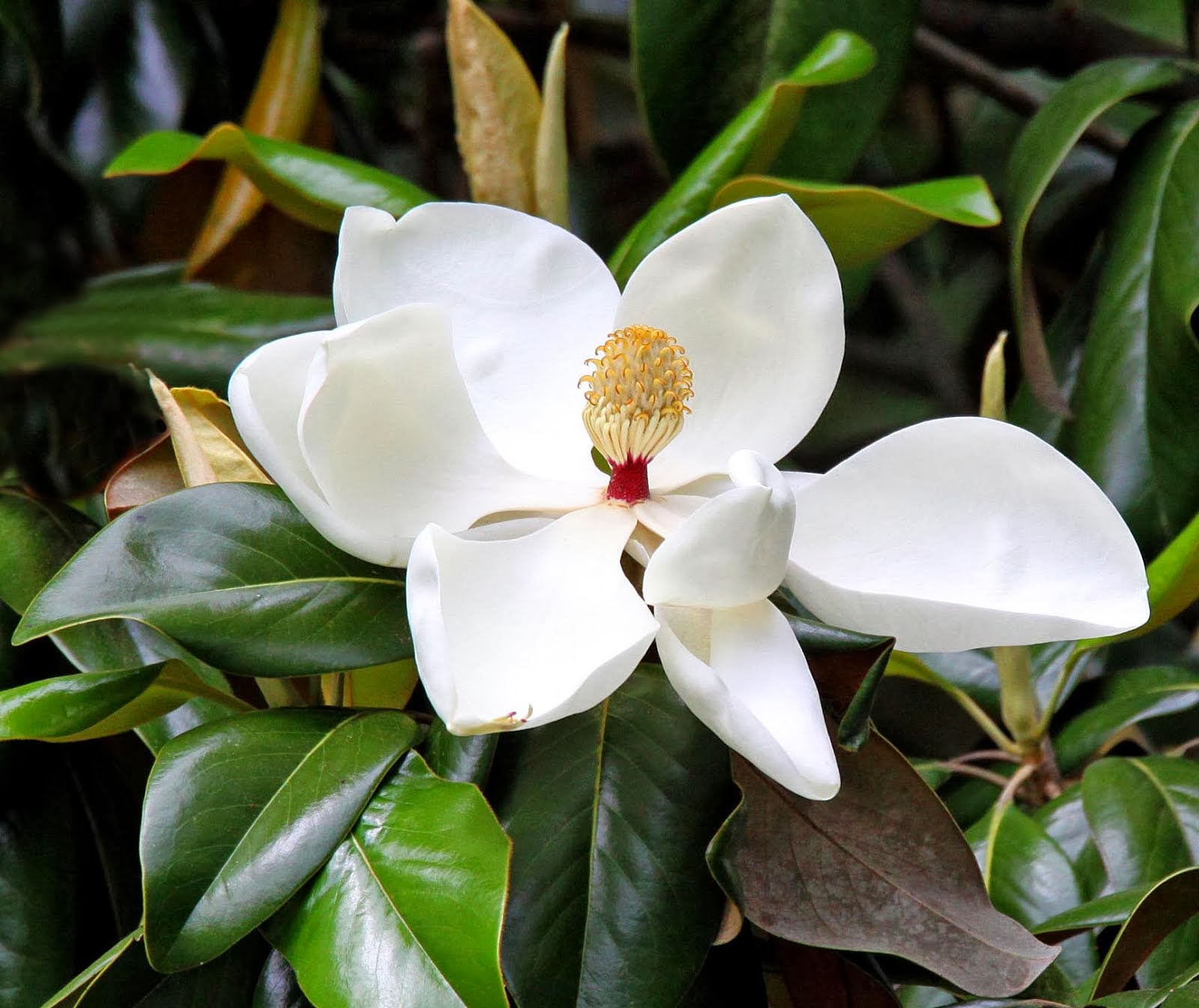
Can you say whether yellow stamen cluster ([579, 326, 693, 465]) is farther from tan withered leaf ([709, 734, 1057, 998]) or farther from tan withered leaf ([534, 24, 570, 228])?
tan withered leaf ([534, 24, 570, 228])

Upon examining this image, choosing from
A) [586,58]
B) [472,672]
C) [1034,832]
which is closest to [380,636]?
[472,672]

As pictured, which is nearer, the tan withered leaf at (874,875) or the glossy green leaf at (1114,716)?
the tan withered leaf at (874,875)

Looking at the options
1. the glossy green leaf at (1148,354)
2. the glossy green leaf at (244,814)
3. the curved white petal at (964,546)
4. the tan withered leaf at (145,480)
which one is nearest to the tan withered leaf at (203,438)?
the tan withered leaf at (145,480)

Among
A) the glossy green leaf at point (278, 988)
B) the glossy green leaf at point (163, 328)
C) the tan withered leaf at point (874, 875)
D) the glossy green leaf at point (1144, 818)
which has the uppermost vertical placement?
the glossy green leaf at point (163, 328)

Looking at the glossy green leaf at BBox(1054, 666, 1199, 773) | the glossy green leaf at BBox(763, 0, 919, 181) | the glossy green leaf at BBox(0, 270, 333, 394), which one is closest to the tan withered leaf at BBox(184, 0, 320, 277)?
the glossy green leaf at BBox(0, 270, 333, 394)

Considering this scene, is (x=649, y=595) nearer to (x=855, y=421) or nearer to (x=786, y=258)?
(x=786, y=258)

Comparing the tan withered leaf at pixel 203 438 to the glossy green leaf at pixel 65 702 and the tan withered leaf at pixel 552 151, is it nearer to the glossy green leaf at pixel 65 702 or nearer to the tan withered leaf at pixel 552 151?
the glossy green leaf at pixel 65 702
